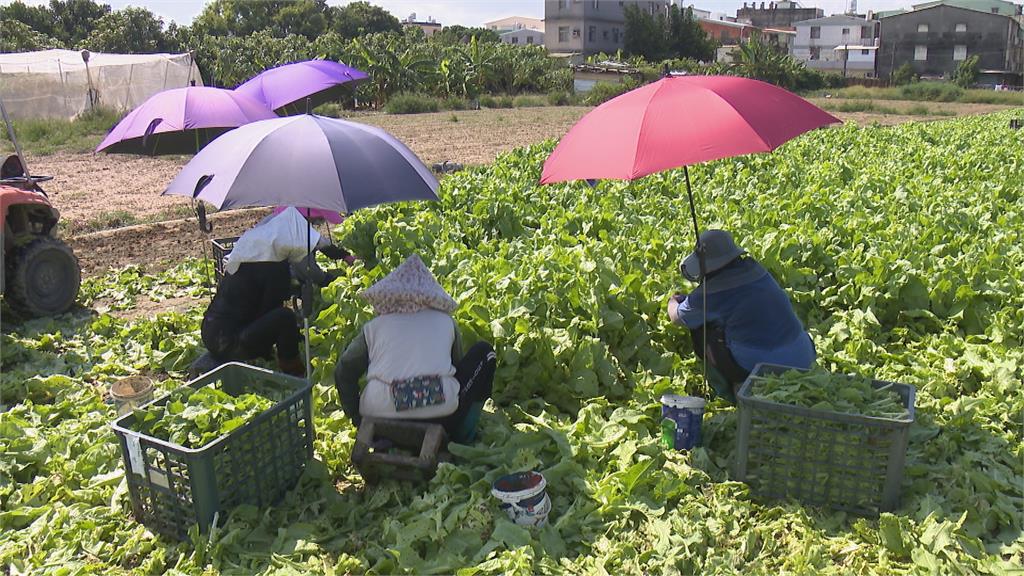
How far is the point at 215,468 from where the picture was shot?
362cm

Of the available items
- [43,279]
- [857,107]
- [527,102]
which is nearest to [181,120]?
[43,279]

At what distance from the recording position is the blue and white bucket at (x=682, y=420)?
13.7 feet

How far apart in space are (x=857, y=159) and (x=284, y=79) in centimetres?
882

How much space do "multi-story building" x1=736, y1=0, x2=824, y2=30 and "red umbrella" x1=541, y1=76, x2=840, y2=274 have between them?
9998cm

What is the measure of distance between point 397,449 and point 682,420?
56.2 inches

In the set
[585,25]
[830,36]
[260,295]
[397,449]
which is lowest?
[397,449]

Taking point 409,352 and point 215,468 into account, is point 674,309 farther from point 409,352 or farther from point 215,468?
point 215,468

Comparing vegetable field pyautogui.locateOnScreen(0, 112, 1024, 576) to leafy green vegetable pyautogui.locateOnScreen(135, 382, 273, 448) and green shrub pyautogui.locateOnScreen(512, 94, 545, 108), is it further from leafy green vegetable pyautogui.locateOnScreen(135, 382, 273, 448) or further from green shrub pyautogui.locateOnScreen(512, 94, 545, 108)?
green shrub pyautogui.locateOnScreen(512, 94, 545, 108)

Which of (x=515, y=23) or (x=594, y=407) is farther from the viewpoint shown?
(x=515, y=23)

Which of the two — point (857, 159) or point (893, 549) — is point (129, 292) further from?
point (857, 159)

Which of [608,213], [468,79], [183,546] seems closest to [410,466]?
[183,546]

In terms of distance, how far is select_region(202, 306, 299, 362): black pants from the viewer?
5.49 metres

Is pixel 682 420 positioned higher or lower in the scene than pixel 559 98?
lower

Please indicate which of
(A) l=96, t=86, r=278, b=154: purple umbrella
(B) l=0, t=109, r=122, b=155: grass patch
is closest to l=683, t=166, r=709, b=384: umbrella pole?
(A) l=96, t=86, r=278, b=154: purple umbrella
